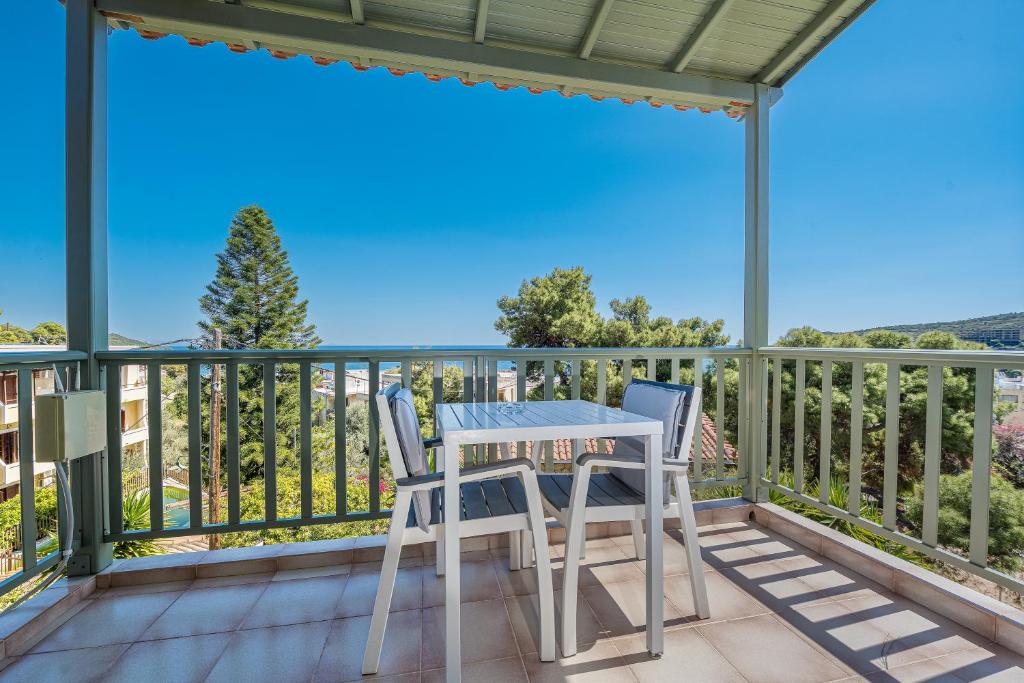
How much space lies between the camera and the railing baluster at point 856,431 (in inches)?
91.5

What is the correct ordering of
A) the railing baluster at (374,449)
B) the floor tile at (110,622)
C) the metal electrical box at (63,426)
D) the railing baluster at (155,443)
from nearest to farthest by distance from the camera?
the floor tile at (110,622) < the metal electrical box at (63,426) < the railing baluster at (155,443) < the railing baluster at (374,449)

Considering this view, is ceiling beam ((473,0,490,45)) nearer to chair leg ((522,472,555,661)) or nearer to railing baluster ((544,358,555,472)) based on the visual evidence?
railing baluster ((544,358,555,472))

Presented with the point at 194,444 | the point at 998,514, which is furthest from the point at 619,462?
the point at 998,514

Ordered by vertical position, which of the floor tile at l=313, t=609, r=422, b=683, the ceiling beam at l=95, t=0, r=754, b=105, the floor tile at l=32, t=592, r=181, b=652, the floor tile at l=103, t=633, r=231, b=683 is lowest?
the floor tile at l=32, t=592, r=181, b=652

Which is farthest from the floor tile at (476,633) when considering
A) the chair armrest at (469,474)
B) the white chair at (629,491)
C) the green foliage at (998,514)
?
the green foliage at (998,514)

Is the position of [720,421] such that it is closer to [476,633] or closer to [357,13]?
[476,633]

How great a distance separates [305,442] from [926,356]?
115 inches

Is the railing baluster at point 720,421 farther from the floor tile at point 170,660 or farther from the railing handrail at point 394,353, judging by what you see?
the floor tile at point 170,660

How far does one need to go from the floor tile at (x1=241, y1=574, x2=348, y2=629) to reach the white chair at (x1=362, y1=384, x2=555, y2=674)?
45 centimetres

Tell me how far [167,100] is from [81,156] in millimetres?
32991

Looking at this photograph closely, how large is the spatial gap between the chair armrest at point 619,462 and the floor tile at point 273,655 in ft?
3.83

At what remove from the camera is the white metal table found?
147cm

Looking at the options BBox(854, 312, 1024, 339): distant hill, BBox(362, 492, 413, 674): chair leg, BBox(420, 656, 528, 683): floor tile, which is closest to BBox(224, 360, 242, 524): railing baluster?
BBox(362, 492, 413, 674): chair leg

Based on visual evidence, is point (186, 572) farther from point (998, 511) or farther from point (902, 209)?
point (902, 209)
